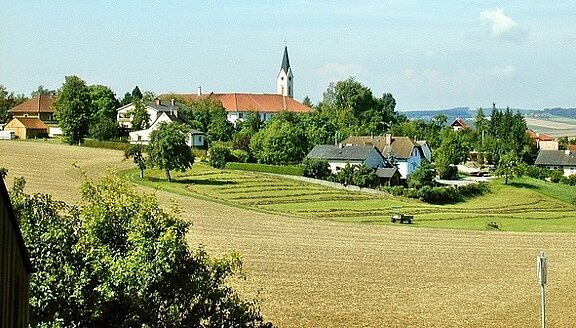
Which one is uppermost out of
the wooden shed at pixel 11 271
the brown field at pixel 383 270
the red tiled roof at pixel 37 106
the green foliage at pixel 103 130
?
the red tiled roof at pixel 37 106

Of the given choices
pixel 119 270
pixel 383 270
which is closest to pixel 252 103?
pixel 383 270

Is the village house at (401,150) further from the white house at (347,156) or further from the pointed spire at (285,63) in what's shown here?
the pointed spire at (285,63)

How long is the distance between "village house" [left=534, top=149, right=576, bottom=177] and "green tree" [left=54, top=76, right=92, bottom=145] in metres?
56.4

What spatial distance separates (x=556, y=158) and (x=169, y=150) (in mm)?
63656

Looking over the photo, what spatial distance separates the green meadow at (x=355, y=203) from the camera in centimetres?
5575

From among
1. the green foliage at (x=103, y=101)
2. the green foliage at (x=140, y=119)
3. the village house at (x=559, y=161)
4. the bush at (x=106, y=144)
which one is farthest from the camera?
the village house at (x=559, y=161)

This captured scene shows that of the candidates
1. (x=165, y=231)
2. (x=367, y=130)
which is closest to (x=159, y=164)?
(x=165, y=231)

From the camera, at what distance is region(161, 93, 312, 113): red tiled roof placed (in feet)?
512

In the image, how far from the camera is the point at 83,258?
49.8ft

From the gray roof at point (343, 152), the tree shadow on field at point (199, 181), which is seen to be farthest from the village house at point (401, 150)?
the tree shadow on field at point (199, 181)

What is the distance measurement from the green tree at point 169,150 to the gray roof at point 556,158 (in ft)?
198

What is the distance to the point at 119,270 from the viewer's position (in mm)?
14828

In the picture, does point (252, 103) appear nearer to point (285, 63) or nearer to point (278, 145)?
point (285, 63)

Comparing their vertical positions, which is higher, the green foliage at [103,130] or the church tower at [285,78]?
the church tower at [285,78]
